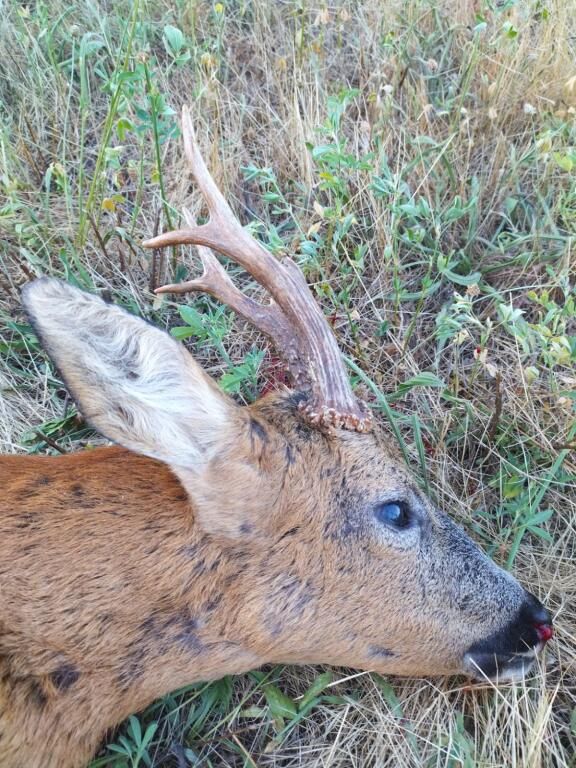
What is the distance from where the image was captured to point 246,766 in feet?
8.76

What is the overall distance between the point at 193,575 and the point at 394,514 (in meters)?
0.64

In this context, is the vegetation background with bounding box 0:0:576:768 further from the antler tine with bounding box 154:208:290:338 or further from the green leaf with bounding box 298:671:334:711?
the antler tine with bounding box 154:208:290:338

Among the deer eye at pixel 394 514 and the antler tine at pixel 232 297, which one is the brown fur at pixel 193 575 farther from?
the antler tine at pixel 232 297

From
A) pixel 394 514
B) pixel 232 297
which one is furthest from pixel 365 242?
pixel 394 514

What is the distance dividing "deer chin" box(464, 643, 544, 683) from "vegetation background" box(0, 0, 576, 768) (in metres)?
0.05

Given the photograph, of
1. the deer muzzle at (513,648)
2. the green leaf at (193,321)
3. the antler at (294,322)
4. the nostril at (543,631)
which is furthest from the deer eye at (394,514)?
the green leaf at (193,321)

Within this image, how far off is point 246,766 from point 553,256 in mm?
2426

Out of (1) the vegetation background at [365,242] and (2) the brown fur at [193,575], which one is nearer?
(2) the brown fur at [193,575]

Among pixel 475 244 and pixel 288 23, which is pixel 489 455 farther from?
pixel 288 23

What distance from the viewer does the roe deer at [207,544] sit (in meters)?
2.21

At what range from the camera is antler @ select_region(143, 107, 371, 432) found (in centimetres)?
249

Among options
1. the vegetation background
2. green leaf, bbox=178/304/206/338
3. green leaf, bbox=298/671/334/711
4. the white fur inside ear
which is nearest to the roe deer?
the white fur inside ear

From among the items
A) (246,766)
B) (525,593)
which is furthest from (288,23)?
(246,766)

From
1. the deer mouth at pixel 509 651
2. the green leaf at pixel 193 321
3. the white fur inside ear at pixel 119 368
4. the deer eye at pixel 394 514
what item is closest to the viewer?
the white fur inside ear at pixel 119 368
